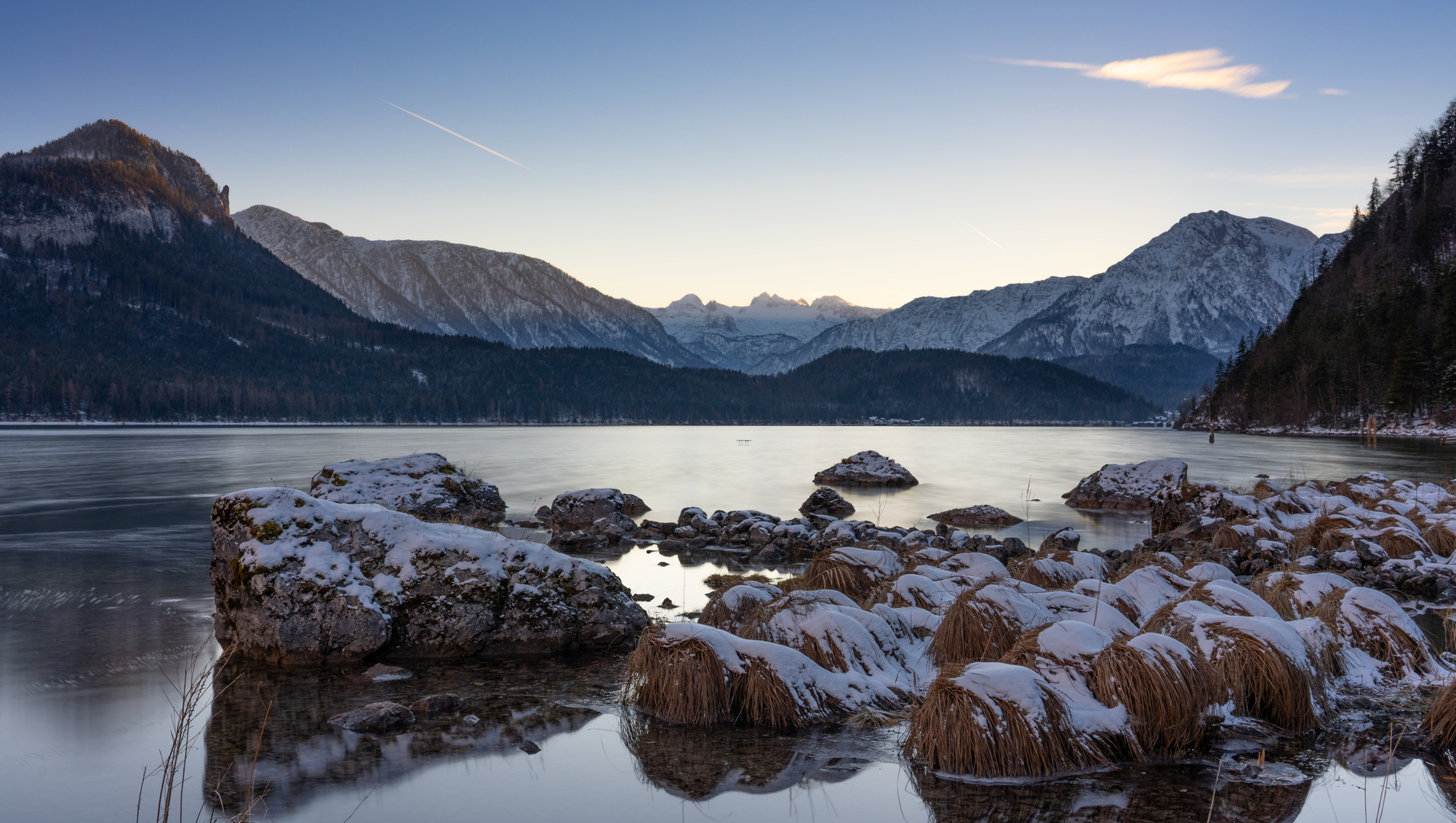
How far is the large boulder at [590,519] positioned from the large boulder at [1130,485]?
17027mm

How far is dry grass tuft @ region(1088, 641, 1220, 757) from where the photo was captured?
6.90 meters

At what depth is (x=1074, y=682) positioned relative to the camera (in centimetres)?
727

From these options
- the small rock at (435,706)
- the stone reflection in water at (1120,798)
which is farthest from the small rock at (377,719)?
the stone reflection in water at (1120,798)

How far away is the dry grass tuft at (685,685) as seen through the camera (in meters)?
7.85

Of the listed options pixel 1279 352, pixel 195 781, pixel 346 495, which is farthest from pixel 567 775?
pixel 1279 352

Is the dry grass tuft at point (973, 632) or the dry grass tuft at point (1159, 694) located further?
the dry grass tuft at point (973, 632)

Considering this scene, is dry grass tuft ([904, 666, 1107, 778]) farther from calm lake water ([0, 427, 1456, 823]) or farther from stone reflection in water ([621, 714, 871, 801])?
stone reflection in water ([621, 714, 871, 801])

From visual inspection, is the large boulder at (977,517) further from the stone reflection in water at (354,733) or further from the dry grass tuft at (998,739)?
the dry grass tuft at (998,739)

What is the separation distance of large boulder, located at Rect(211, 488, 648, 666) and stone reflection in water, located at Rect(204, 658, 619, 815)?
16.7 inches

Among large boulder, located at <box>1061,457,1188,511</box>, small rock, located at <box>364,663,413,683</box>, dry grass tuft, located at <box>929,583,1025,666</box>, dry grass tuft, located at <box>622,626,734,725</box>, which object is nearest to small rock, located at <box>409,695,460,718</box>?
small rock, located at <box>364,663,413,683</box>

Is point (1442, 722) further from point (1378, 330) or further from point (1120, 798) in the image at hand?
point (1378, 330)

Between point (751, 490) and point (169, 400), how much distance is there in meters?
169

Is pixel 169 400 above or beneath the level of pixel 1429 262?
beneath

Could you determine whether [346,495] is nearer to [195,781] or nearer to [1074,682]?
[195,781]
